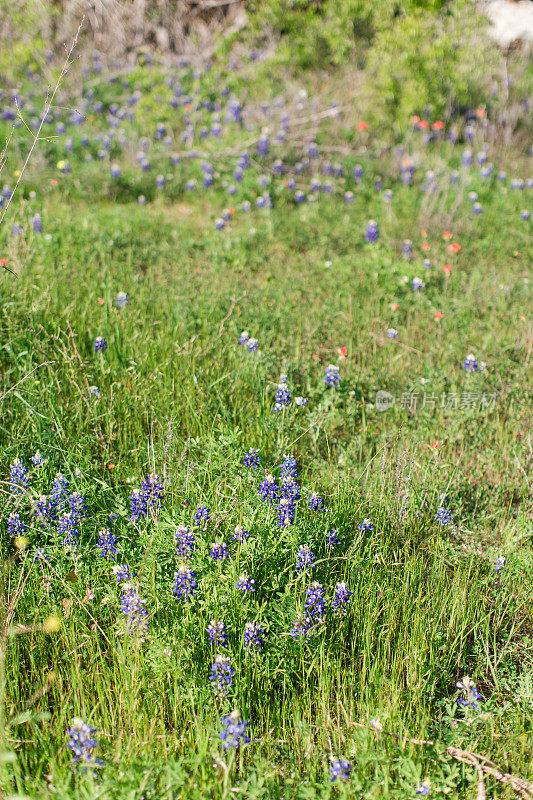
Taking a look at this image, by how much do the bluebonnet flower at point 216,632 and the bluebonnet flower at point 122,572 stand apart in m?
0.35

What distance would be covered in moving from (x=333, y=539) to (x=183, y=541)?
24.3 inches

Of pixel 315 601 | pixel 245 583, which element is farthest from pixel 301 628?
pixel 245 583

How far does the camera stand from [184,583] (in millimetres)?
2086

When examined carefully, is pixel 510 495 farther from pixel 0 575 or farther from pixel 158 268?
pixel 158 268

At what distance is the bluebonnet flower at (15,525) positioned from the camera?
2369 mm

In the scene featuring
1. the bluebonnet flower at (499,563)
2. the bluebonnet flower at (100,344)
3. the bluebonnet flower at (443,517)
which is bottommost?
the bluebonnet flower at (499,563)

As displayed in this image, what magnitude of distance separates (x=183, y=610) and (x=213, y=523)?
1.27 feet

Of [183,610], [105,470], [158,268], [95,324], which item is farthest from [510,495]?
[158,268]

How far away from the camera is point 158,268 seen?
4652 mm

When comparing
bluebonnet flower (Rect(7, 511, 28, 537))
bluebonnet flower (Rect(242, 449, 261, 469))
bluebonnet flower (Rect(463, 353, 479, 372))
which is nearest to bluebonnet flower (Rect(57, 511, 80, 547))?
bluebonnet flower (Rect(7, 511, 28, 537))

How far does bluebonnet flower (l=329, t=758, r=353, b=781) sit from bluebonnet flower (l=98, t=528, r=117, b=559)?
106 cm


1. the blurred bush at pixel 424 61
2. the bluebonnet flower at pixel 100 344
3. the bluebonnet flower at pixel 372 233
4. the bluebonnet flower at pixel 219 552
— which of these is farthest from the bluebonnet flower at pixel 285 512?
the blurred bush at pixel 424 61

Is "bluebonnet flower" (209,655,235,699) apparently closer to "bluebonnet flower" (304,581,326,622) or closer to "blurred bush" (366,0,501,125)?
"bluebonnet flower" (304,581,326,622)

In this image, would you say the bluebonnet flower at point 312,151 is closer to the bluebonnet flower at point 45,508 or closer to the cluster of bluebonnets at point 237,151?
the cluster of bluebonnets at point 237,151
